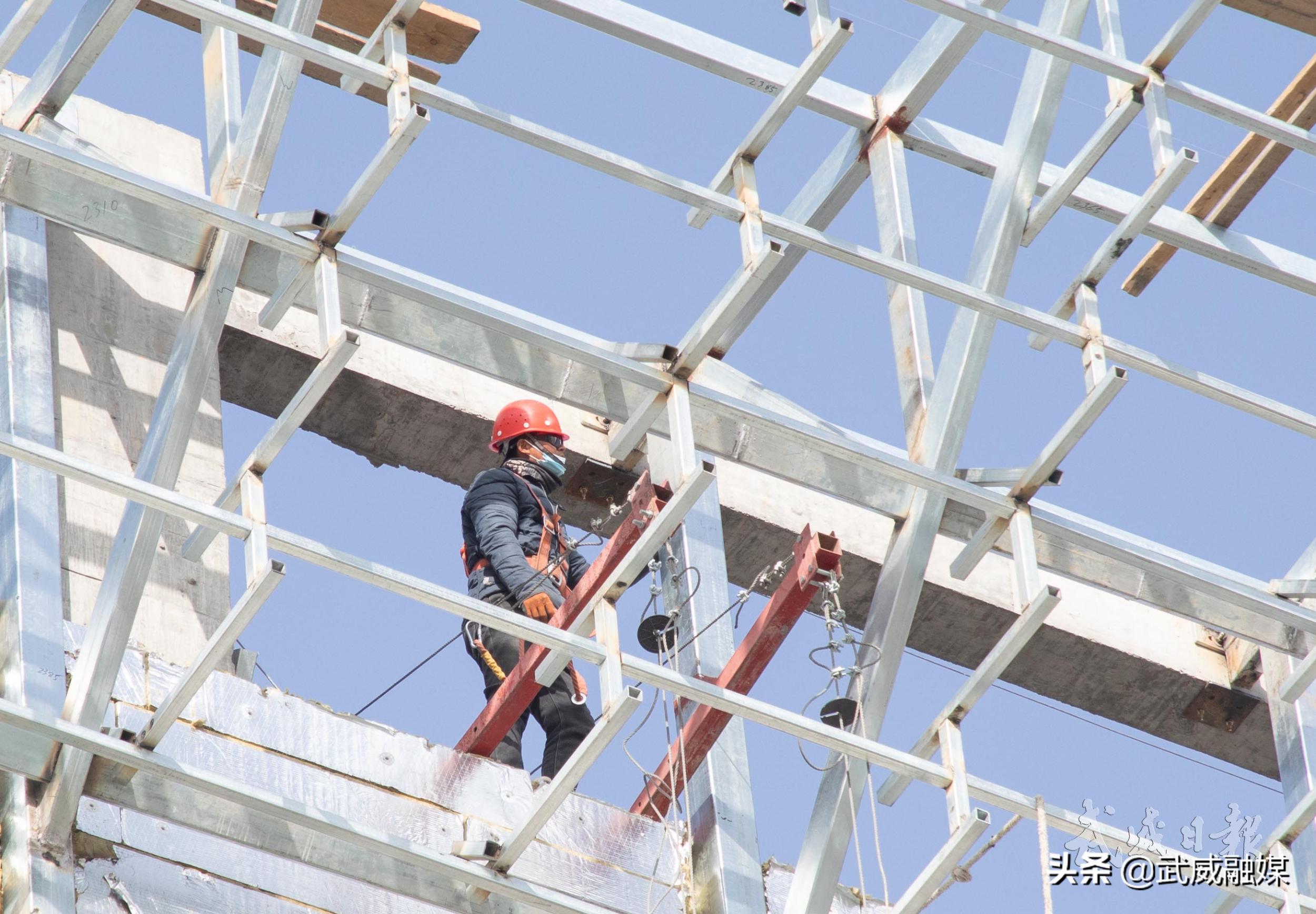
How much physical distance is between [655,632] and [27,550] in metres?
2.67

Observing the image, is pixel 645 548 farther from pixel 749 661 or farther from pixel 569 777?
pixel 749 661

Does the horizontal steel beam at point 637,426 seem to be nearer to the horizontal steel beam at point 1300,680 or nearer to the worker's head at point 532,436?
the worker's head at point 532,436

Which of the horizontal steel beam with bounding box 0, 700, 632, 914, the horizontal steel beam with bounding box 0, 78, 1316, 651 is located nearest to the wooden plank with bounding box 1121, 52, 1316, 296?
the horizontal steel beam with bounding box 0, 78, 1316, 651

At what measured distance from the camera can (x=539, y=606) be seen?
10375 millimetres

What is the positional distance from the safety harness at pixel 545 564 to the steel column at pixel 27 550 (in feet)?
7.04

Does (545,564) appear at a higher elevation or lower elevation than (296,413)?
higher

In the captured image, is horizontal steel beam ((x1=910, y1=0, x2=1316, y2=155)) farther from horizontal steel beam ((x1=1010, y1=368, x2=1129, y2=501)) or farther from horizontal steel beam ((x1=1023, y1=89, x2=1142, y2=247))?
horizontal steel beam ((x1=1010, y1=368, x2=1129, y2=501))

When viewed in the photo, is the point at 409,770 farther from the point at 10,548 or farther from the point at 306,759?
the point at 10,548

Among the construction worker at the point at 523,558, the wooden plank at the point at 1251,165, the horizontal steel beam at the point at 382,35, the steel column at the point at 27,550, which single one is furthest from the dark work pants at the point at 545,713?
the wooden plank at the point at 1251,165

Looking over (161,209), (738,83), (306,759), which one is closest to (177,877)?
(306,759)

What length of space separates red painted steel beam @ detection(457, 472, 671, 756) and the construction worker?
32 centimetres

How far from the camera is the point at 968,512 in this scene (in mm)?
10977

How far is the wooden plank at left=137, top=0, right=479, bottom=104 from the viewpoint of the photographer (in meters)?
11.3

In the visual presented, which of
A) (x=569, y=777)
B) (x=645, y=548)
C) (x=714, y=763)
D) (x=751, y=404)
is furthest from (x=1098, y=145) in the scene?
(x=569, y=777)
